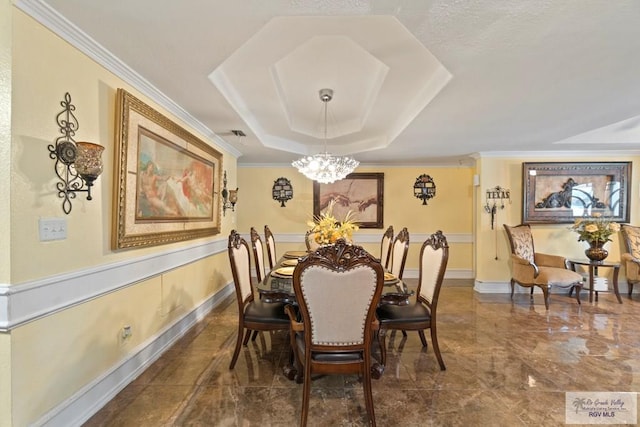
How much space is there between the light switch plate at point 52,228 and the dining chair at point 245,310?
1007mm

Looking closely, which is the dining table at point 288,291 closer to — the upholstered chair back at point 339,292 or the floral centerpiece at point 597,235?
the upholstered chair back at point 339,292

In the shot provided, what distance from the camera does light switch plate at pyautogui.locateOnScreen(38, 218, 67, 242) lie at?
1.53 meters

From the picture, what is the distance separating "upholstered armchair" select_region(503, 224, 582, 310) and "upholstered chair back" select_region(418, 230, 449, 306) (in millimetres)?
2372

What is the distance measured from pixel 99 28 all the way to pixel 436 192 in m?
5.47

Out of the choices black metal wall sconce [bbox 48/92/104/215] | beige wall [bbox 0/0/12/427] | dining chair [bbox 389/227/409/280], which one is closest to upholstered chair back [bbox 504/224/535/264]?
dining chair [bbox 389/227/409/280]

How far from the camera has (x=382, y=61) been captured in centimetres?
229

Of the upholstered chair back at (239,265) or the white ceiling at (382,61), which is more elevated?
the white ceiling at (382,61)

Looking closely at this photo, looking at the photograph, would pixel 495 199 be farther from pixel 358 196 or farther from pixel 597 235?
pixel 358 196

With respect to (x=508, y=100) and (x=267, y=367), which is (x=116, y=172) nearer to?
(x=267, y=367)

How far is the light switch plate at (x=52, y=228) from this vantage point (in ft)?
5.03

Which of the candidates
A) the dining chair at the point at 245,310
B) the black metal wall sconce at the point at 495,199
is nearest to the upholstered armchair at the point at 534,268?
the black metal wall sconce at the point at 495,199

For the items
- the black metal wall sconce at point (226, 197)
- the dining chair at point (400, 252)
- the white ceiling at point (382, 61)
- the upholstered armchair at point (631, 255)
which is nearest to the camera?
the white ceiling at point (382, 61)

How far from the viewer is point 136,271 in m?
2.30

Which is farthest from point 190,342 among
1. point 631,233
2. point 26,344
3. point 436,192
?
point 631,233
